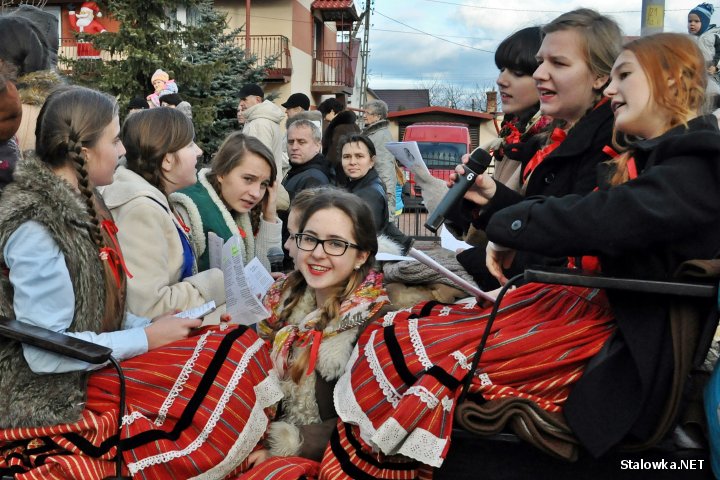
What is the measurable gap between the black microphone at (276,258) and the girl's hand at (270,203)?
720mm

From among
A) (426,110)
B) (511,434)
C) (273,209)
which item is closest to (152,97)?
(273,209)

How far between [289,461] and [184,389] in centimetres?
44

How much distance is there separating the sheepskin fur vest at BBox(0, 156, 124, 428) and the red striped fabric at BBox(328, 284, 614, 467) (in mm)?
907

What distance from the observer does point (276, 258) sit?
528cm

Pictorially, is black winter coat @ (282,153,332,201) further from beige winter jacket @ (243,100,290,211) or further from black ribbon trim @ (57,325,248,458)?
black ribbon trim @ (57,325,248,458)

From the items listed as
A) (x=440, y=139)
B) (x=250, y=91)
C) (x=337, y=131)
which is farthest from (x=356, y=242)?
(x=440, y=139)

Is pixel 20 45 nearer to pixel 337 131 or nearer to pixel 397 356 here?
pixel 397 356

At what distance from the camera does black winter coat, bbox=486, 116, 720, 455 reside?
7.22ft

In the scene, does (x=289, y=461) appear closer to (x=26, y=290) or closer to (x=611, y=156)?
(x=26, y=290)

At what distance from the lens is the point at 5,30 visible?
11.9 feet

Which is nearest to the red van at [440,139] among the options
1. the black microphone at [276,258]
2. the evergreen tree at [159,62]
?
the evergreen tree at [159,62]

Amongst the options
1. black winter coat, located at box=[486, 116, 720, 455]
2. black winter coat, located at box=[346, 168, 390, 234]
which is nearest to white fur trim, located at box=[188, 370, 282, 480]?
black winter coat, located at box=[486, 116, 720, 455]

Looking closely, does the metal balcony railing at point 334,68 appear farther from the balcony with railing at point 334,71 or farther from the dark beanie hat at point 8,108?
the dark beanie hat at point 8,108

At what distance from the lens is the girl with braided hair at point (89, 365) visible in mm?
2492
